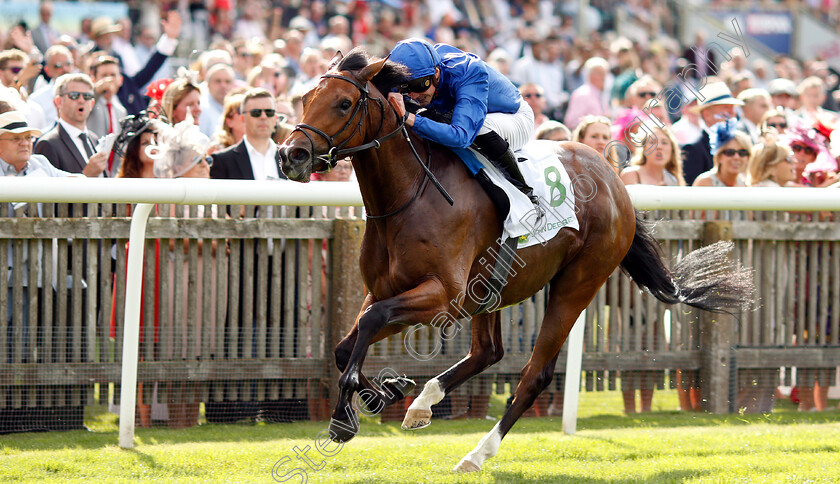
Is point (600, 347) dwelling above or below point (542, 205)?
below

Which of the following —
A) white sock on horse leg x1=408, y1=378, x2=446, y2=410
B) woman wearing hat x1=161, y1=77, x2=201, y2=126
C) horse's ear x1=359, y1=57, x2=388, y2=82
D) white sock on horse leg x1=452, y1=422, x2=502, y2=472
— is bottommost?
white sock on horse leg x1=452, y1=422, x2=502, y2=472

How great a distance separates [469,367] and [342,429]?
0.98m

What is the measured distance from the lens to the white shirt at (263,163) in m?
6.07

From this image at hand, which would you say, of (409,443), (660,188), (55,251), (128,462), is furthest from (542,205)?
(55,251)

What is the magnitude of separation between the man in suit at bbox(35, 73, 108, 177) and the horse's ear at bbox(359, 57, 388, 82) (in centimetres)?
251

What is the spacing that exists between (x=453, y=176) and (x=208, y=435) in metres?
1.96

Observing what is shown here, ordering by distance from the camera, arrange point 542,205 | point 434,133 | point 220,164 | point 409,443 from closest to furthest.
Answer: point 434,133
point 542,205
point 409,443
point 220,164

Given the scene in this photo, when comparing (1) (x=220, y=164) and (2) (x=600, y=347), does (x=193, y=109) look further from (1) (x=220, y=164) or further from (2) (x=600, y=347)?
(2) (x=600, y=347)

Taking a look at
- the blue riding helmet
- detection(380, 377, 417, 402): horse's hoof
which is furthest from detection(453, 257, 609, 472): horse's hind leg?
the blue riding helmet

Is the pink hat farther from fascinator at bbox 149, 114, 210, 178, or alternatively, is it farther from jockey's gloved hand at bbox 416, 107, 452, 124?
fascinator at bbox 149, 114, 210, 178

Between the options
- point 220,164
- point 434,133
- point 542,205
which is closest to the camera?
point 434,133

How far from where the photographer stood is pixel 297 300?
5.53 metres

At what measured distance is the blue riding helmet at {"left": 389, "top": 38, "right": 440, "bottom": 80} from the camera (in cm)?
401

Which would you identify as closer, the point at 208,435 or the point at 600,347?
the point at 208,435
